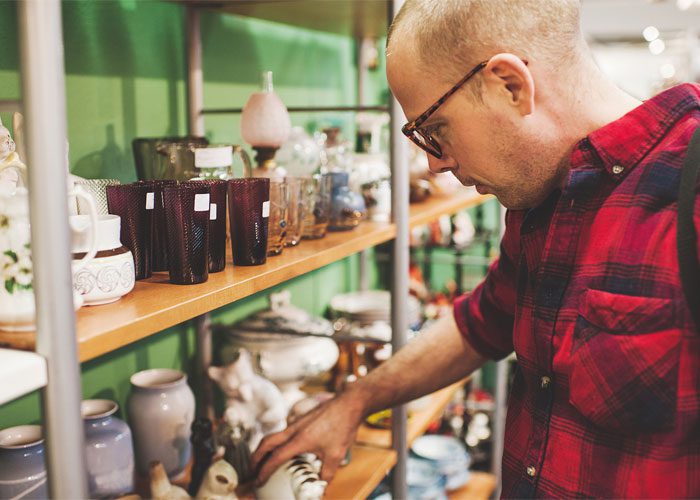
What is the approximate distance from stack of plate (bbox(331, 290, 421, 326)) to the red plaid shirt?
42.9 inches

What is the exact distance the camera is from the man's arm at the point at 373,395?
4.86ft

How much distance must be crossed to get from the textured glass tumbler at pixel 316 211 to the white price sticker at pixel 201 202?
16.1 inches

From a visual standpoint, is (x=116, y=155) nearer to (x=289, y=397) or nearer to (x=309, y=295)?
(x=289, y=397)

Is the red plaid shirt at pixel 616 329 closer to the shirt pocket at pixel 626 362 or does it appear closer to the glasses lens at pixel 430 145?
the shirt pocket at pixel 626 362

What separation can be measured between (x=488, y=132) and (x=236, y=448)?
0.83 meters

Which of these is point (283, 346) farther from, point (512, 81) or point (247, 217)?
point (512, 81)

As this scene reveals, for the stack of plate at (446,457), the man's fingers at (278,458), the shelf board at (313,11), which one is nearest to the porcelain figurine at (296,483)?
the man's fingers at (278,458)

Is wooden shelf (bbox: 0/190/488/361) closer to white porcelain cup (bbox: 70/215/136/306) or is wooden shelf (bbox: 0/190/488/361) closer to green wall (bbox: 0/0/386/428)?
white porcelain cup (bbox: 70/215/136/306)

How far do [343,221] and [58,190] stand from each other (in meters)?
0.94

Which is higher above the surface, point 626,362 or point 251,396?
point 626,362

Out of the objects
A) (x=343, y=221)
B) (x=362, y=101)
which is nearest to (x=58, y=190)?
(x=343, y=221)

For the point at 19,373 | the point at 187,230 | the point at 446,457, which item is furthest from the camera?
the point at 446,457

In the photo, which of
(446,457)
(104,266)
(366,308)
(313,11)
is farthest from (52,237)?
A: (446,457)

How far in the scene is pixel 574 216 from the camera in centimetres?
117
